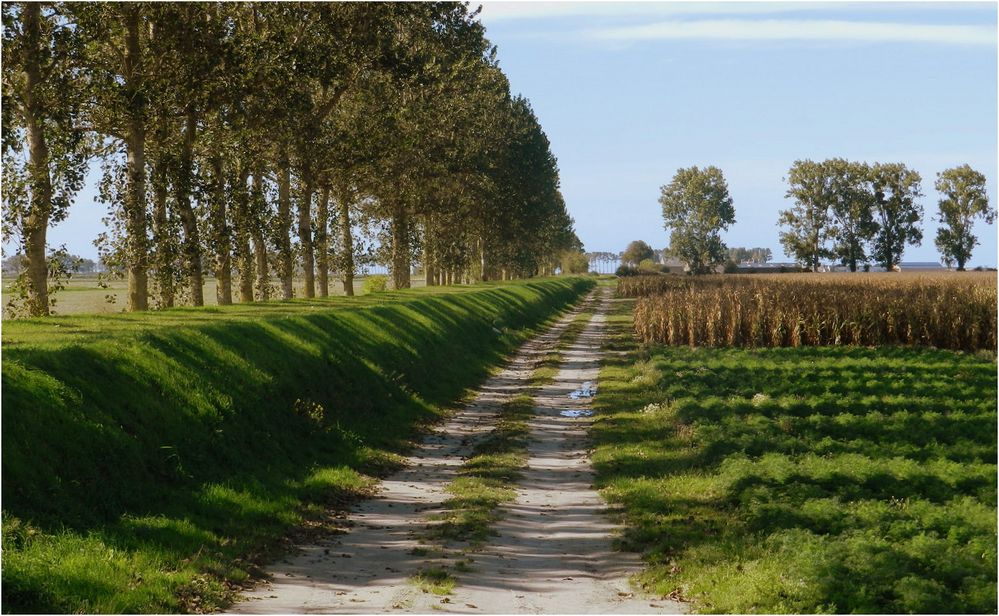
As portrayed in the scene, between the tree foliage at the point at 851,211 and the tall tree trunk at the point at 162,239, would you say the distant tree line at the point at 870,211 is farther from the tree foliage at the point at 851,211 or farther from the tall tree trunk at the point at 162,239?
the tall tree trunk at the point at 162,239

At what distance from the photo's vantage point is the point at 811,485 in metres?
14.4

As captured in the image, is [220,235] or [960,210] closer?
[220,235]

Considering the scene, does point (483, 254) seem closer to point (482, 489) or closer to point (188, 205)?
point (188, 205)

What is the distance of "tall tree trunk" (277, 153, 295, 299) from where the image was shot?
36.3 m

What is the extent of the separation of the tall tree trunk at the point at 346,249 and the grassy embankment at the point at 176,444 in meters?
19.6

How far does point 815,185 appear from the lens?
5512 inches

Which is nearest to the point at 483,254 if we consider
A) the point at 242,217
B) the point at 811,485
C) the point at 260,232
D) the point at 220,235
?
the point at 260,232

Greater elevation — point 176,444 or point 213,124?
point 213,124

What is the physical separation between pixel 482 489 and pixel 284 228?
22760 millimetres

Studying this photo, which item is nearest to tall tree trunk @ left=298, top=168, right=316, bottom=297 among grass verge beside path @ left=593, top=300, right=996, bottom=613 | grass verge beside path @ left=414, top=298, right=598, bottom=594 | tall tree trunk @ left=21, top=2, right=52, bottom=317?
tall tree trunk @ left=21, top=2, right=52, bottom=317

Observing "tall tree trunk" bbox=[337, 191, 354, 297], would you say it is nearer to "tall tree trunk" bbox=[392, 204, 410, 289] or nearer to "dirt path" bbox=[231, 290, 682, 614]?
"tall tree trunk" bbox=[392, 204, 410, 289]

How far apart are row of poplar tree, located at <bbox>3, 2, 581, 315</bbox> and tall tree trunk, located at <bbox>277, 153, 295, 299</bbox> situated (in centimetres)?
8

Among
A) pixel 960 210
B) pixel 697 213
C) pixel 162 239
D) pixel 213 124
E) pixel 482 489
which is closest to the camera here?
pixel 482 489

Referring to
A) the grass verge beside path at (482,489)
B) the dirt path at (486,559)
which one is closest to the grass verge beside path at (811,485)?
the dirt path at (486,559)
